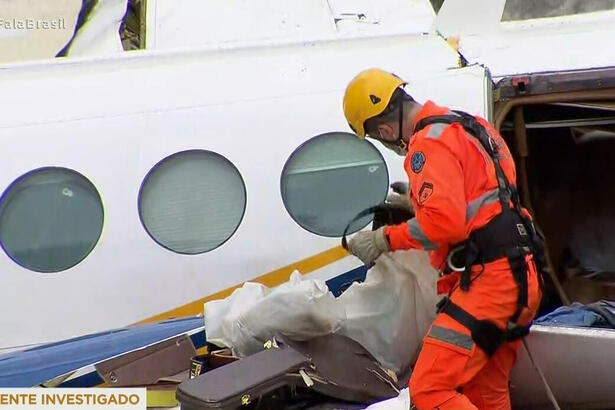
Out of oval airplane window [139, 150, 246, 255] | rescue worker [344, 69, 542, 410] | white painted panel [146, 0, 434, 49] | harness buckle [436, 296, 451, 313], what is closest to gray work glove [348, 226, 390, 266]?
rescue worker [344, 69, 542, 410]

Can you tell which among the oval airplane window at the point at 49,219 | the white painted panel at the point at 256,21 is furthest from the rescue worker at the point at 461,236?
the oval airplane window at the point at 49,219

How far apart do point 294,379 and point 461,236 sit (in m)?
0.77

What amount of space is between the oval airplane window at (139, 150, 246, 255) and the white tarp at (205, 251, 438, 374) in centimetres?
32

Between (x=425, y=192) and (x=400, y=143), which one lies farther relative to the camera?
(x=400, y=143)

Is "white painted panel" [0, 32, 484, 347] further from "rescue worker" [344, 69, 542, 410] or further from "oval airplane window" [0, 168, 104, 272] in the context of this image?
"rescue worker" [344, 69, 542, 410]

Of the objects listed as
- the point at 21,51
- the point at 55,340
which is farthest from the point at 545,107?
the point at 21,51

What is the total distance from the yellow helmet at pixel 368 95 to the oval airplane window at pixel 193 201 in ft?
2.32

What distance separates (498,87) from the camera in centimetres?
416

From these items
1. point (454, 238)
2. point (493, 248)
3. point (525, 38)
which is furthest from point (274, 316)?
point (525, 38)

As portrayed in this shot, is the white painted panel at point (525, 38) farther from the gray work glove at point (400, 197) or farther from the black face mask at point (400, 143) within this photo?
the black face mask at point (400, 143)

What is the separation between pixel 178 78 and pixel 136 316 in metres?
1.05

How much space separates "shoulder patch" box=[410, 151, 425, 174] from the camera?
3.27 metres

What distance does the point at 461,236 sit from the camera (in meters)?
3.29

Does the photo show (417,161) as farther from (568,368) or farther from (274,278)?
(568,368)
